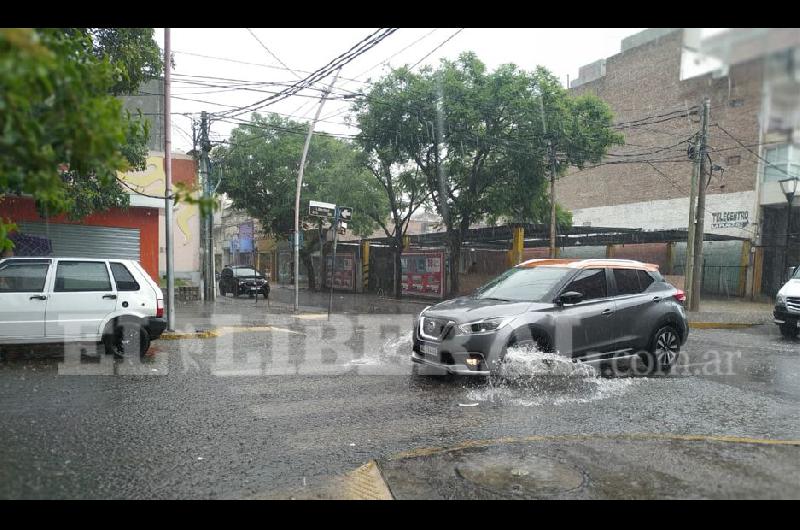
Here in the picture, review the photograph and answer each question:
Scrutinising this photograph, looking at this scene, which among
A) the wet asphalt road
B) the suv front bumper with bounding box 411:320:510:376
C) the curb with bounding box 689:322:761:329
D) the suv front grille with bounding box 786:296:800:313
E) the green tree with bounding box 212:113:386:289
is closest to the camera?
the wet asphalt road

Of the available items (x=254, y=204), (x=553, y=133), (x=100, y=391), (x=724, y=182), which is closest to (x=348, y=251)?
(x=254, y=204)

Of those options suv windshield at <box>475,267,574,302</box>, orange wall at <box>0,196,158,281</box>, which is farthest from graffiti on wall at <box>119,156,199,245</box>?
suv windshield at <box>475,267,574,302</box>

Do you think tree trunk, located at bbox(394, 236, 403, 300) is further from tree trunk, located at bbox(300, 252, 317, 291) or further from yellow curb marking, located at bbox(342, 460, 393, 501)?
yellow curb marking, located at bbox(342, 460, 393, 501)

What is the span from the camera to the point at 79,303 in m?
7.95

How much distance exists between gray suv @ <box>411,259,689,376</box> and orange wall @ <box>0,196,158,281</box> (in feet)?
47.2

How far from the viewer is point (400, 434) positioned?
196 inches

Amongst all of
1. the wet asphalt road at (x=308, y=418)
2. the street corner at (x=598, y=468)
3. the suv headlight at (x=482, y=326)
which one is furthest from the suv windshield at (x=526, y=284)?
the street corner at (x=598, y=468)

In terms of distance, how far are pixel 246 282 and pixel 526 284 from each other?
20.6 m

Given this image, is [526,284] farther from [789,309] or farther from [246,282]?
[246,282]

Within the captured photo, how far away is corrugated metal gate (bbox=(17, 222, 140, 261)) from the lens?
17062 mm

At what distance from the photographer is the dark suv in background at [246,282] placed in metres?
25.9

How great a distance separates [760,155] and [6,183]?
2974 cm

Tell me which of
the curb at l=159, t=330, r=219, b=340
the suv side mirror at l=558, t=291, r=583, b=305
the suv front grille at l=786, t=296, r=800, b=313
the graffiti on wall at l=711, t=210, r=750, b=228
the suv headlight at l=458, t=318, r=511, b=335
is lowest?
the curb at l=159, t=330, r=219, b=340
